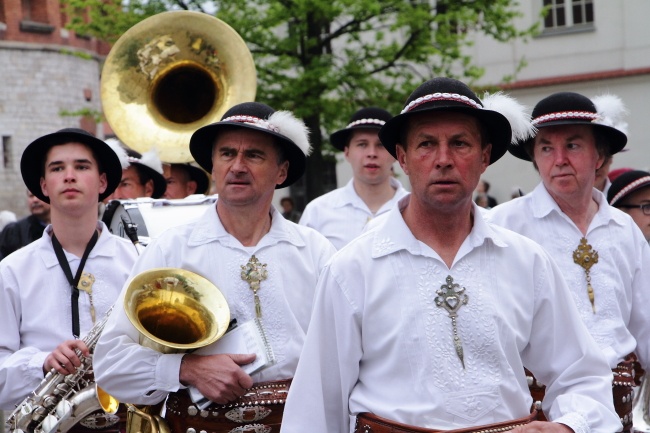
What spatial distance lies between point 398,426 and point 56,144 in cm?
341

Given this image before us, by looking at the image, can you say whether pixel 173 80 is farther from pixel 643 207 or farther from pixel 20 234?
pixel 643 207

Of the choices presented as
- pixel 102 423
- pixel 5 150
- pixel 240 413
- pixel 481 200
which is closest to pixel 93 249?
pixel 102 423

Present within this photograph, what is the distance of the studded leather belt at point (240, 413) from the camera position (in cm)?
500

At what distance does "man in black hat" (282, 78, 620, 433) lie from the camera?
393cm

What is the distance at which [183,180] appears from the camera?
32.1 feet

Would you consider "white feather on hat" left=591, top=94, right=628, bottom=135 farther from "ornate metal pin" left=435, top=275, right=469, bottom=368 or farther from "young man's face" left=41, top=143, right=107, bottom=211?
"young man's face" left=41, top=143, right=107, bottom=211

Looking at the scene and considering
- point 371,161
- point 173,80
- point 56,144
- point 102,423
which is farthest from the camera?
point 371,161

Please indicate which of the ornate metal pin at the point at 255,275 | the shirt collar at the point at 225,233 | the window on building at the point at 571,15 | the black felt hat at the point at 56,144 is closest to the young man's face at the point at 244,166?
the shirt collar at the point at 225,233

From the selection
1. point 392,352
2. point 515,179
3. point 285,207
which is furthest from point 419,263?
point 515,179

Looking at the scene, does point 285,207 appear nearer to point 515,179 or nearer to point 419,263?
point 515,179

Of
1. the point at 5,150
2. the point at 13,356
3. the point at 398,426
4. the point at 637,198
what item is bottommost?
the point at 398,426

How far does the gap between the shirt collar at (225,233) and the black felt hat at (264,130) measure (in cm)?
32

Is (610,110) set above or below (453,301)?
above

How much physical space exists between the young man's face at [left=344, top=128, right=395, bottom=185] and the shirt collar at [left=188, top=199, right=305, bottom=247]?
14.2ft
